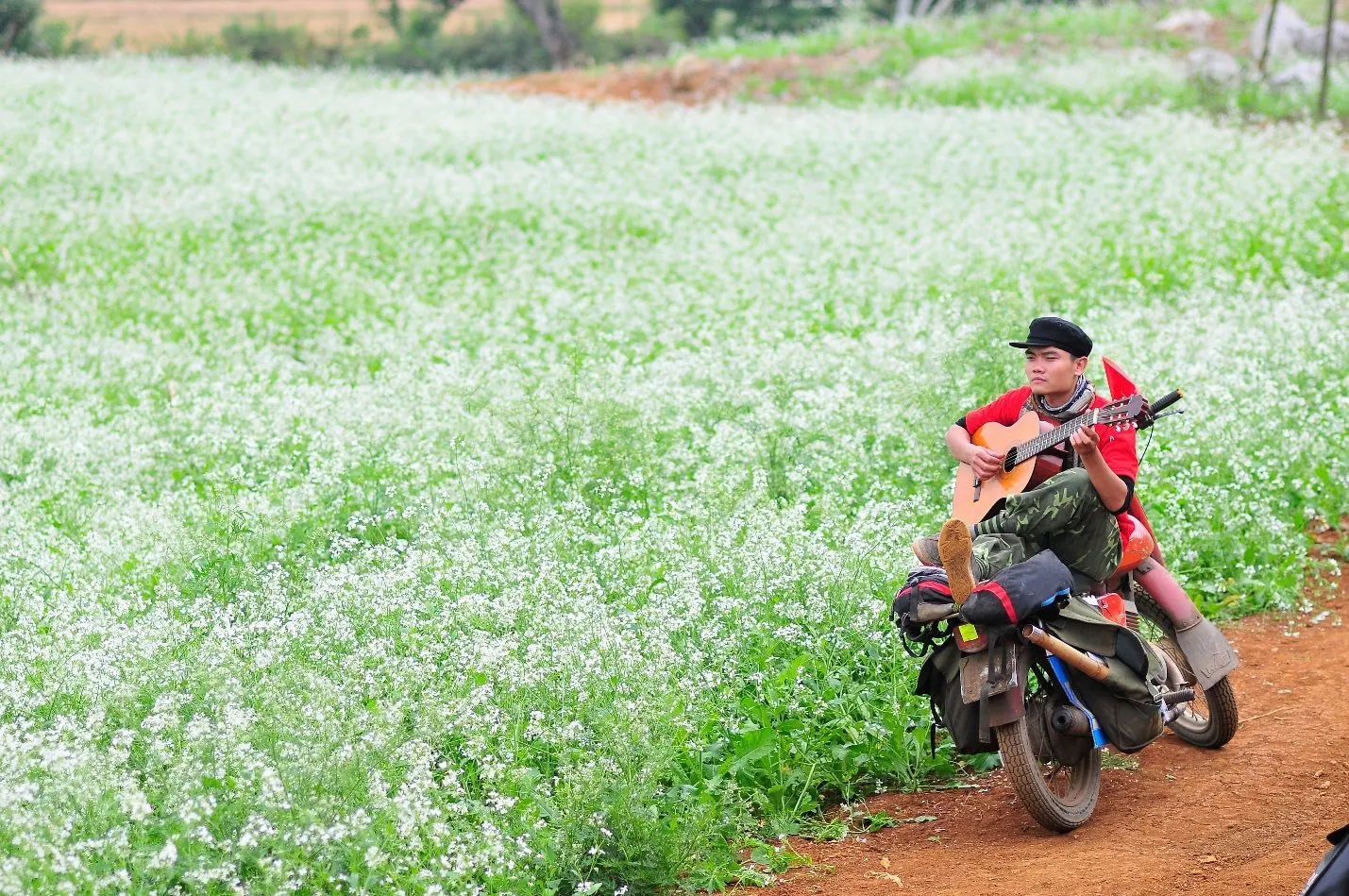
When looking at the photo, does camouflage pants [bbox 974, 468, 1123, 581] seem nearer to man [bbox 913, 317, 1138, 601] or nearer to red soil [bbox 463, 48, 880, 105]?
man [bbox 913, 317, 1138, 601]

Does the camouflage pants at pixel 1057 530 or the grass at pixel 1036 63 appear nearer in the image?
the camouflage pants at pixel 1057 530

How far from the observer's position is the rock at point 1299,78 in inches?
1029

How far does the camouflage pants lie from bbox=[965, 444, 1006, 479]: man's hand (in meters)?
0.14

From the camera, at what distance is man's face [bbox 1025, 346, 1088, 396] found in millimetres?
6020

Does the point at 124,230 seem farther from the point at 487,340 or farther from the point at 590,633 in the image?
the point at 590,633

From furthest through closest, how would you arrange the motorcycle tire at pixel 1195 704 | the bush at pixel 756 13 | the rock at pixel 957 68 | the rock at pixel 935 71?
the bush at pixel 756 13 < the rock at pixel 935 71 < the rock at pixel 957 68 < the motorcycle tire at pixel 1195 704

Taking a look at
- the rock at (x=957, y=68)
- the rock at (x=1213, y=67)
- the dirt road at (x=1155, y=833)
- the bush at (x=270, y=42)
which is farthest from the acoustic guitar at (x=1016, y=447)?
the bush at (x=270, y=42)

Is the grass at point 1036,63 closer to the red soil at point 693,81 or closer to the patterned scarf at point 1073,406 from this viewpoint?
the red soil at point 693,81

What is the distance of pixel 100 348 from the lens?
45.6 feet

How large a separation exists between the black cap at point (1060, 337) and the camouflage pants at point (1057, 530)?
52cm

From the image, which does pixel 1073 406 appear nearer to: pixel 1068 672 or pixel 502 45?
pixel 1068 672

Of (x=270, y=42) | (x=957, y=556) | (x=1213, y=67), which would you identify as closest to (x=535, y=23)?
(x=270, y=42)

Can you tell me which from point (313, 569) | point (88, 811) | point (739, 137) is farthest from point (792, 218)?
point (88, 811)

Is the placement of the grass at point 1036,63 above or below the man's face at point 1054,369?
above
